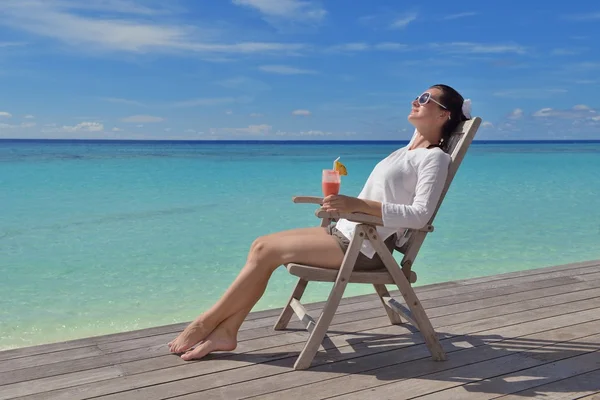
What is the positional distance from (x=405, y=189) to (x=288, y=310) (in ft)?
2.89

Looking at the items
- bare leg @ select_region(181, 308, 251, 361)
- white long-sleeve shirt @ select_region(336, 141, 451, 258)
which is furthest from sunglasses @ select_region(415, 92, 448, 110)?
bare leg @ select_region(181, 308, 251, 361)

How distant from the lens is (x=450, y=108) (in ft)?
10.0

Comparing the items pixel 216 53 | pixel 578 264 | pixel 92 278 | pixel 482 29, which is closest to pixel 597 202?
pixel 578 264

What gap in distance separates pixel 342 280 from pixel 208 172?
22.0 meters

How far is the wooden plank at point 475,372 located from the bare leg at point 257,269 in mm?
575

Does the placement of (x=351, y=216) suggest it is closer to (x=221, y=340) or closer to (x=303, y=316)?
(x=303, y=316)

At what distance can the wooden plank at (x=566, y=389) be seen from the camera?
98.3 inches

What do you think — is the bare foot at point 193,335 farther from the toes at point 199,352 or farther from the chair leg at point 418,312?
the chair leg at point 418,312

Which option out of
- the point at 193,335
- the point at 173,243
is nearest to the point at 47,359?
the point at 193,335

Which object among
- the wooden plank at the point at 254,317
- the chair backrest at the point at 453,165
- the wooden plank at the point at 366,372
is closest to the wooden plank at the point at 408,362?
the wooden plank at the point at 366,372

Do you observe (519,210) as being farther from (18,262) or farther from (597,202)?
(18,262)

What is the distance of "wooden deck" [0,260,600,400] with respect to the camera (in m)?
2.54

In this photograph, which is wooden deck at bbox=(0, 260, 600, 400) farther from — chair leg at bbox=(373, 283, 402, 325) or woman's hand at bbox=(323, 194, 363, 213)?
woman's hand at bbox=(323, 194, 363, 213)

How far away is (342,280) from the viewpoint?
2727 millimetres
